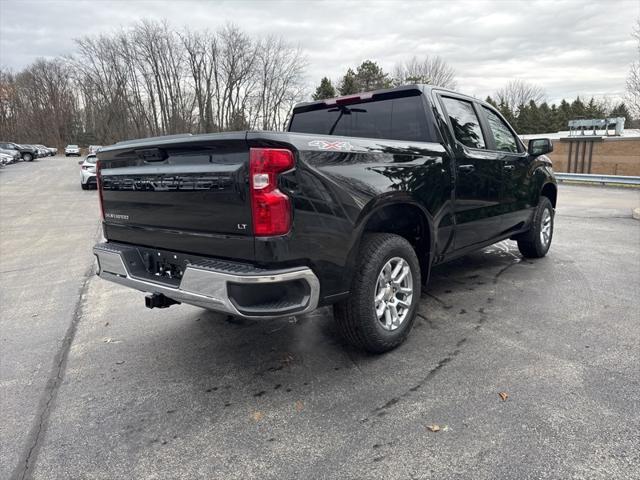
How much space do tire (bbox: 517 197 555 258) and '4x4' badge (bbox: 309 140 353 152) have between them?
381cm

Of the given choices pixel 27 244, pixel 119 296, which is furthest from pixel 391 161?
pixel 27 244

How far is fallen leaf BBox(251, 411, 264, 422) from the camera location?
262 cm

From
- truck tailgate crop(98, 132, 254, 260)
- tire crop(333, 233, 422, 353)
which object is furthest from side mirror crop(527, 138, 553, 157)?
truck tailgate crop(98, 132, 254, 260)

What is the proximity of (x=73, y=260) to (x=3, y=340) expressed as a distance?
3156 mm

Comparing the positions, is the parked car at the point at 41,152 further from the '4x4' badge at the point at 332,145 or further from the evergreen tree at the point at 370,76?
the '4x4' badge at the point at 332,145

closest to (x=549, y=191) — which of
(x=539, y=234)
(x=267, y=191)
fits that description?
(x=539, y=234)

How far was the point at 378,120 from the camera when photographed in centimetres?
410

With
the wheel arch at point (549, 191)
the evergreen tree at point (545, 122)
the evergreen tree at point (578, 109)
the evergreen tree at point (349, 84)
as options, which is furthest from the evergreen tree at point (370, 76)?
the wheel arch at point (549, 191)

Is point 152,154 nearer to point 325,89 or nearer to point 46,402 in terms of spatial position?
point 46,402

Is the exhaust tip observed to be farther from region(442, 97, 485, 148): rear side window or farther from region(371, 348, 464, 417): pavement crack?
region(442, 97, 485, 148): rear side window

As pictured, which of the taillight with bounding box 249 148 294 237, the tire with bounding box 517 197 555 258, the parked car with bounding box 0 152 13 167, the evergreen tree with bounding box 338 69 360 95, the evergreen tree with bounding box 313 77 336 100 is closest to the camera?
the taillight with bounding box 249 148 294 237

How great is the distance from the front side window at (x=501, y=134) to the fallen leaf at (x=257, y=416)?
12.2ft

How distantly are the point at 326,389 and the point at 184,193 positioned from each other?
1.54 meters

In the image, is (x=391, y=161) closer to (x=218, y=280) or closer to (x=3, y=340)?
(x=218, y=280)
